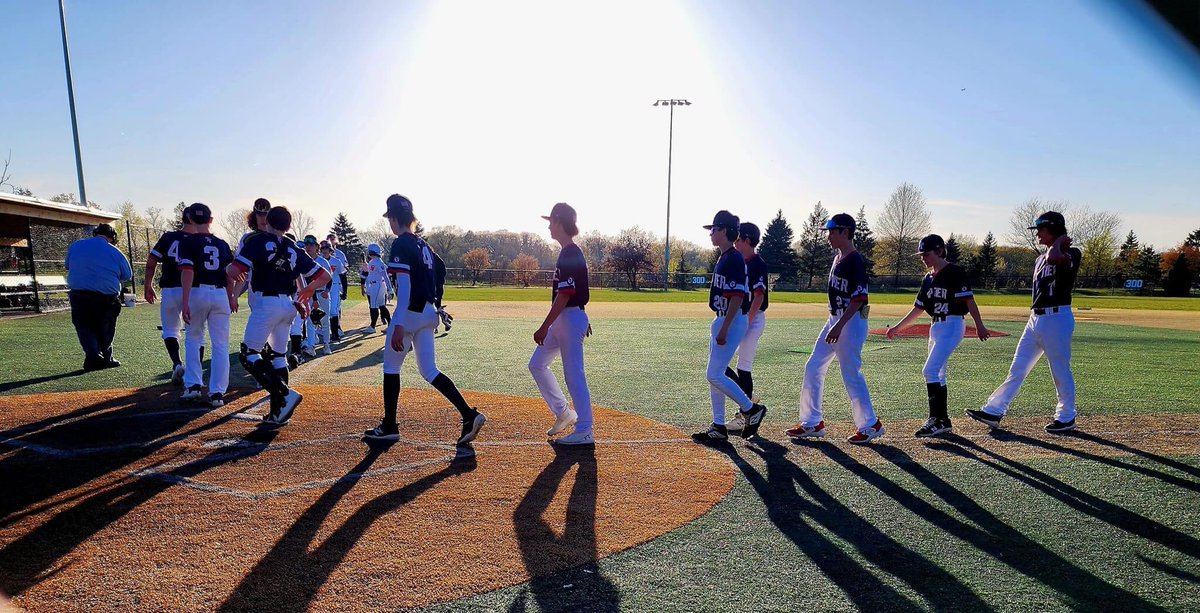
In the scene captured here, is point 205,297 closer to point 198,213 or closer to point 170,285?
point 198,213

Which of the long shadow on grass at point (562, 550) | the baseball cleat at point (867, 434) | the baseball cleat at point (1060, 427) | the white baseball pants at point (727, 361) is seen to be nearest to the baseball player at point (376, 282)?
the white baseball pants at point (727, 361)

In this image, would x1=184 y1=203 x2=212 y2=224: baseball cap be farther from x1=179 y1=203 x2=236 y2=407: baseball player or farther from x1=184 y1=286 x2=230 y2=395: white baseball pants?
x1=184 y1=286 x2=230 y2=395: white baseball pants

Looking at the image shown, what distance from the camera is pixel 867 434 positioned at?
237 inches

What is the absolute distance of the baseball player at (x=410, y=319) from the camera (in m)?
5.59

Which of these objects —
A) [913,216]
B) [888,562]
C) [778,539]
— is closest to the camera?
[888,562]

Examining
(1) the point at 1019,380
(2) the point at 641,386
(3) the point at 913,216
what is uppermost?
(3) the point at 913,216

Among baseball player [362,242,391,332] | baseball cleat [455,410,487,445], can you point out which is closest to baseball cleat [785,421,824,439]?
baseball cleat [455,410,487,445]

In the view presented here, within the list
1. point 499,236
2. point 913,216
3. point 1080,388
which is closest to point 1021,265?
point 913,216

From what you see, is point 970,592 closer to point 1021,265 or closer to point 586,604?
point 586,604

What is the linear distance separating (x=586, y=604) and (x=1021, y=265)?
312 ft

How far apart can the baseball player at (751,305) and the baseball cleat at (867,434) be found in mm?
1075

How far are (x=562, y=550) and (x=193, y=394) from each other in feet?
18.1

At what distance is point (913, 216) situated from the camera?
7156 cm

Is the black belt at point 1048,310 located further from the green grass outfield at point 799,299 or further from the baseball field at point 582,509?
the green grass outfield at point 799,299
